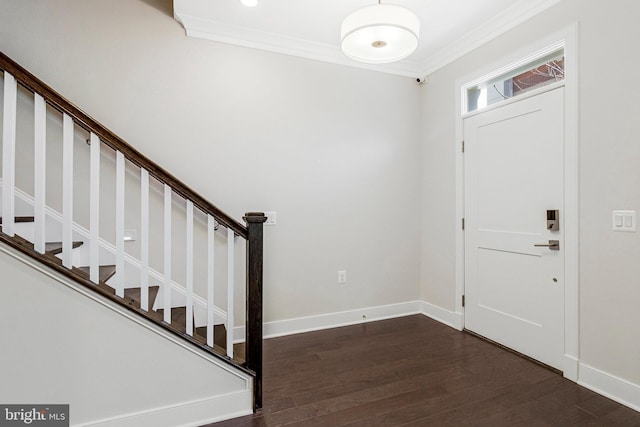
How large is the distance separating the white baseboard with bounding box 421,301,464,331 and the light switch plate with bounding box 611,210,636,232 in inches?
60.2

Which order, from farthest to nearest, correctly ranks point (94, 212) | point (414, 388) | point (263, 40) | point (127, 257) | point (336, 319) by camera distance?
point (336, 319) < point (263, 40) < point (127, 257) < point (414, 388) < point (94, 212)

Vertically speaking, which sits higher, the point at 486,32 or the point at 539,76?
the point at 486,32

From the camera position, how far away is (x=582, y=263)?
2125 mm

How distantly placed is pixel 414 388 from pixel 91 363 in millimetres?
1908

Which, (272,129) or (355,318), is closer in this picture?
(272,129)

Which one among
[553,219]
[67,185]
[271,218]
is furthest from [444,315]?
[67,185]

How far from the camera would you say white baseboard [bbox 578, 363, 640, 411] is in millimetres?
Answer: 1868

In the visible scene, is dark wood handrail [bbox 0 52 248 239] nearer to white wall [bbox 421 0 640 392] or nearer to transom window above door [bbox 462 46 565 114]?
white wall [bbox 421 0 640 392]

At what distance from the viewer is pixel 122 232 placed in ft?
5.46

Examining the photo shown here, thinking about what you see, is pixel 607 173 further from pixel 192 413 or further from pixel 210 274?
pixel 192 413

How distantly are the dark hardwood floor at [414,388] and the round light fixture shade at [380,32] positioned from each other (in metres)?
2.20

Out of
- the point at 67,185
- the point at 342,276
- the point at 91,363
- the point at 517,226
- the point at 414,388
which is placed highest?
the point at 67,185

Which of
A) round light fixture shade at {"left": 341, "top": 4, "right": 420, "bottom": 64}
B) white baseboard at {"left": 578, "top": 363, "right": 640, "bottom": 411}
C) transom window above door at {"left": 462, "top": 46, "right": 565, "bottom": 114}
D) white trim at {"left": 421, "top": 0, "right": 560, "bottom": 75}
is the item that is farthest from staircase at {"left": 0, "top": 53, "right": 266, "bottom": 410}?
white trim at {"left": 421, "top": 0, "right": 560, "bottom": 75}

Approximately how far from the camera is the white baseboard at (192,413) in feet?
5.33
